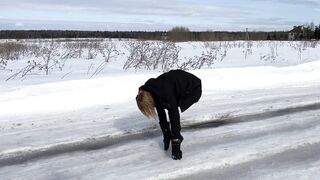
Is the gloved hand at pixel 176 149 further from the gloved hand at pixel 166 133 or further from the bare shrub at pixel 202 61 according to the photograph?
the bare shrub at pixel 202 61

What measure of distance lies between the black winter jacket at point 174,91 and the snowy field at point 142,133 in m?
0.55

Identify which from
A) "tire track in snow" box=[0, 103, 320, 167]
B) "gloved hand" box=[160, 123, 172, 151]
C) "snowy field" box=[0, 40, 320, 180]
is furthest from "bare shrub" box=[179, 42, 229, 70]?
"gloved hand" box=[160, 123, 172, 151]

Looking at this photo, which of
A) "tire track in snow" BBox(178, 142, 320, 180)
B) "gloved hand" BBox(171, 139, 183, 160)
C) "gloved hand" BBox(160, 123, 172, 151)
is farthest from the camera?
"gloved hand" BBox(160, 123, 172, 151)

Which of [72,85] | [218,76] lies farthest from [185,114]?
[218,76]

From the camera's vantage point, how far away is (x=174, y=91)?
516cm

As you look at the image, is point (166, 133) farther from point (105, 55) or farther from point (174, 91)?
point (105, 55)

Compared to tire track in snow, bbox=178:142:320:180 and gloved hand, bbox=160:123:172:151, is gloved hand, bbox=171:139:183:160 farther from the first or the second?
tire track in snow, bbox=178:142:320:180

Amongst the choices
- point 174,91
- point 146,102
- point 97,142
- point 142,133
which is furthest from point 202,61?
point 146,102

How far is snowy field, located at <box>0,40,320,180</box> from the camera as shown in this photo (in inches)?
203

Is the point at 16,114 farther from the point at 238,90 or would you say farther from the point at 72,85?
the point at 238,90

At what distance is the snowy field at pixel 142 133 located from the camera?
5.15 meters

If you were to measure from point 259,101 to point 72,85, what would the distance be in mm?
3445

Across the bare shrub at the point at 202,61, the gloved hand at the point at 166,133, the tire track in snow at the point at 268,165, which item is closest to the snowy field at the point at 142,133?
the tire track in snow at the point at 268,165

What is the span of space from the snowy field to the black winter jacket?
0.55 metres
